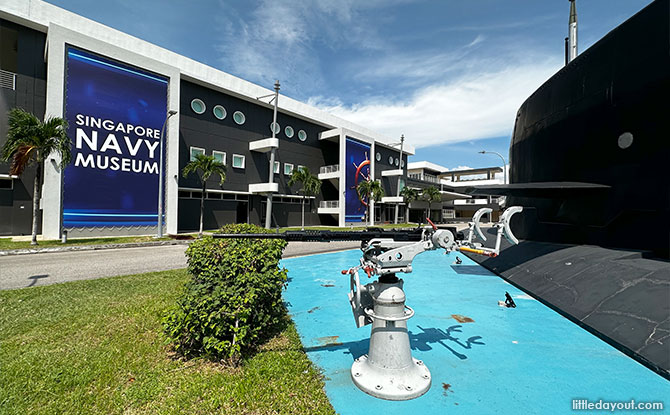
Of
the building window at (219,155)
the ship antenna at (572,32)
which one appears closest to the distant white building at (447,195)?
the building window at (219,155)

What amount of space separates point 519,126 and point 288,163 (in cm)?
2906

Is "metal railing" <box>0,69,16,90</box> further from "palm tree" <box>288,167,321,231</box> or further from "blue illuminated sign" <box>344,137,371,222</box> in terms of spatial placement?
"blue illuminated sign" <box>344,137,371,222</box>

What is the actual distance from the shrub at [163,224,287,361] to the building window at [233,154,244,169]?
26913 millimetres

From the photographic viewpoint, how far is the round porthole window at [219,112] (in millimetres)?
29188

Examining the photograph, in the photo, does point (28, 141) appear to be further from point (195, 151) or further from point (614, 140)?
point (614, 140)

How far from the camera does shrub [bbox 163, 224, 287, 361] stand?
3965 millimetres

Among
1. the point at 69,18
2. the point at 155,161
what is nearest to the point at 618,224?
the point at 155,161

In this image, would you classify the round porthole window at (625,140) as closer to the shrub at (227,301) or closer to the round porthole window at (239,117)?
the shrub at (227,301)

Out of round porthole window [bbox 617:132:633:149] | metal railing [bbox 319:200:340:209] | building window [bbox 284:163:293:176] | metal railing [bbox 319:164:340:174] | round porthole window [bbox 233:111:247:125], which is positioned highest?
round porthole window [bbox 233:111:247:125]

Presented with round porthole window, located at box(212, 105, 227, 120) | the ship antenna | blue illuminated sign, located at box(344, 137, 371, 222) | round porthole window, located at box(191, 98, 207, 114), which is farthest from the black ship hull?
blue illuminated sign, located at box(344, 137, 371, 222)

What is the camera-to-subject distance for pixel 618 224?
18.8ft

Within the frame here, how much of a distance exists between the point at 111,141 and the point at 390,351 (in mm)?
25202

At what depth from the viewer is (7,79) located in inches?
797

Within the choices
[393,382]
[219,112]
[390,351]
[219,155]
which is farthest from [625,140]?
[219,112]
